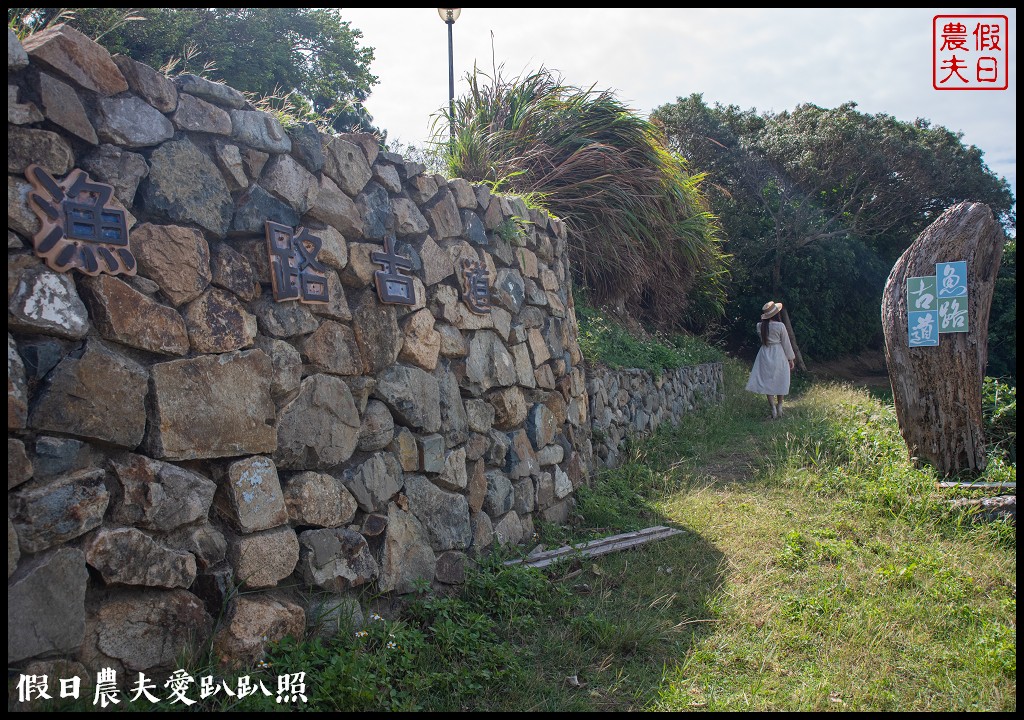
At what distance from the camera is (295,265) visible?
10.4 ft

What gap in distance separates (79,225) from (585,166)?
5908 mm

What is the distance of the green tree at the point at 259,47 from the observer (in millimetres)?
9211

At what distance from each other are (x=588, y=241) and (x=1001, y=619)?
203 inches

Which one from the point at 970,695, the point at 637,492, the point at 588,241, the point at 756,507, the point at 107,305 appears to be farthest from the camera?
the point at 588,241

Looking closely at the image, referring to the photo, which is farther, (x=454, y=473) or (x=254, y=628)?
(x=454, y=473)

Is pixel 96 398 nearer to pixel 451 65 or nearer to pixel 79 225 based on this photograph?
pixel 79 225

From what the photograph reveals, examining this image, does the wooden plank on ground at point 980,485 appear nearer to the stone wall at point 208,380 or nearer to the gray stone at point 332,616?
the stone wall at point 208,380

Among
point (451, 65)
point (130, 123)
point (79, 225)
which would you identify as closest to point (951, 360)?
point (130, 123)

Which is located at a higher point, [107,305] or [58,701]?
[107,305]

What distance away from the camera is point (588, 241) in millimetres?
7789

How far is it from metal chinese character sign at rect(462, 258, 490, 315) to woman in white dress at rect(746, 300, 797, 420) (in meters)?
5.28

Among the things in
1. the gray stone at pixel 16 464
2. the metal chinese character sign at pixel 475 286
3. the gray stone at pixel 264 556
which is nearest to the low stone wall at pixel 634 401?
the metal chinese character sign at pixel 475 286

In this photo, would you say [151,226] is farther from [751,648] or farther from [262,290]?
[751,648]

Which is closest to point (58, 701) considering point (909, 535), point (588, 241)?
Result: point (909, 535)
